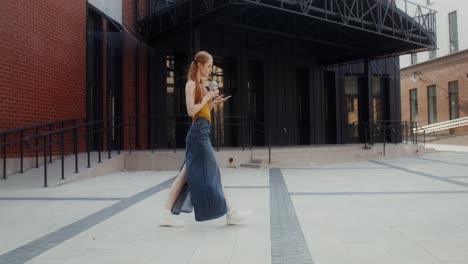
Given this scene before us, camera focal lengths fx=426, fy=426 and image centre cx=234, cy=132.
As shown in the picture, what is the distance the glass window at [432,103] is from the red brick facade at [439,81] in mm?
211

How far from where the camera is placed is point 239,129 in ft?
52.5

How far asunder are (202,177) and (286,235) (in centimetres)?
97

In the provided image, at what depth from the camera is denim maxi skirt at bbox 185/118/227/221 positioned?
4.14 meters

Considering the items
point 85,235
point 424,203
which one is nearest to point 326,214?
point 424,203

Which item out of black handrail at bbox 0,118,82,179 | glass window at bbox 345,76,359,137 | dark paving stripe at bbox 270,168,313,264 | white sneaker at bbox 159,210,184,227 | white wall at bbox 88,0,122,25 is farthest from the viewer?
glass window at bbox 345,76,359,137

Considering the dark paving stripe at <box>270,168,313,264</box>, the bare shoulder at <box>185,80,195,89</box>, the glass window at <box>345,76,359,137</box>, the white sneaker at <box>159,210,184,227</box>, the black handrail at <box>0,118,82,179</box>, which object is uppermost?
the glass window at <box>345,76,359,137</box>

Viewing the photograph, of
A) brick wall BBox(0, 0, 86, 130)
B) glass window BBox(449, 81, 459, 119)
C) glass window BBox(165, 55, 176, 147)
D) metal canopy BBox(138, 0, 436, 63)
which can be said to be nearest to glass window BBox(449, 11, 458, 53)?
glass window BBox(449, 81, 459, 119)

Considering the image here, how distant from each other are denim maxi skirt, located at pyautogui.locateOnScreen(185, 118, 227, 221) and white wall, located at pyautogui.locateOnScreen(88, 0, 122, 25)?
945cm

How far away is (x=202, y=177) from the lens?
13.6 feet

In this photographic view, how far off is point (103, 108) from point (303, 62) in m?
9.33

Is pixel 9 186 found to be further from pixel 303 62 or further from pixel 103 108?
pixel 303 62

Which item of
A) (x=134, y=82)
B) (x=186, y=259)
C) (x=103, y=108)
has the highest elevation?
(x=134, y=82)

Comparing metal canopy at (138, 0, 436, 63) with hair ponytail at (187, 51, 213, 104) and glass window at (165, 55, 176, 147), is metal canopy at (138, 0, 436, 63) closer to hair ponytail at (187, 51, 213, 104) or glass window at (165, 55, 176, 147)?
glass window at (165, 55, 176, 147)

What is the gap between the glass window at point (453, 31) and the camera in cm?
2946
